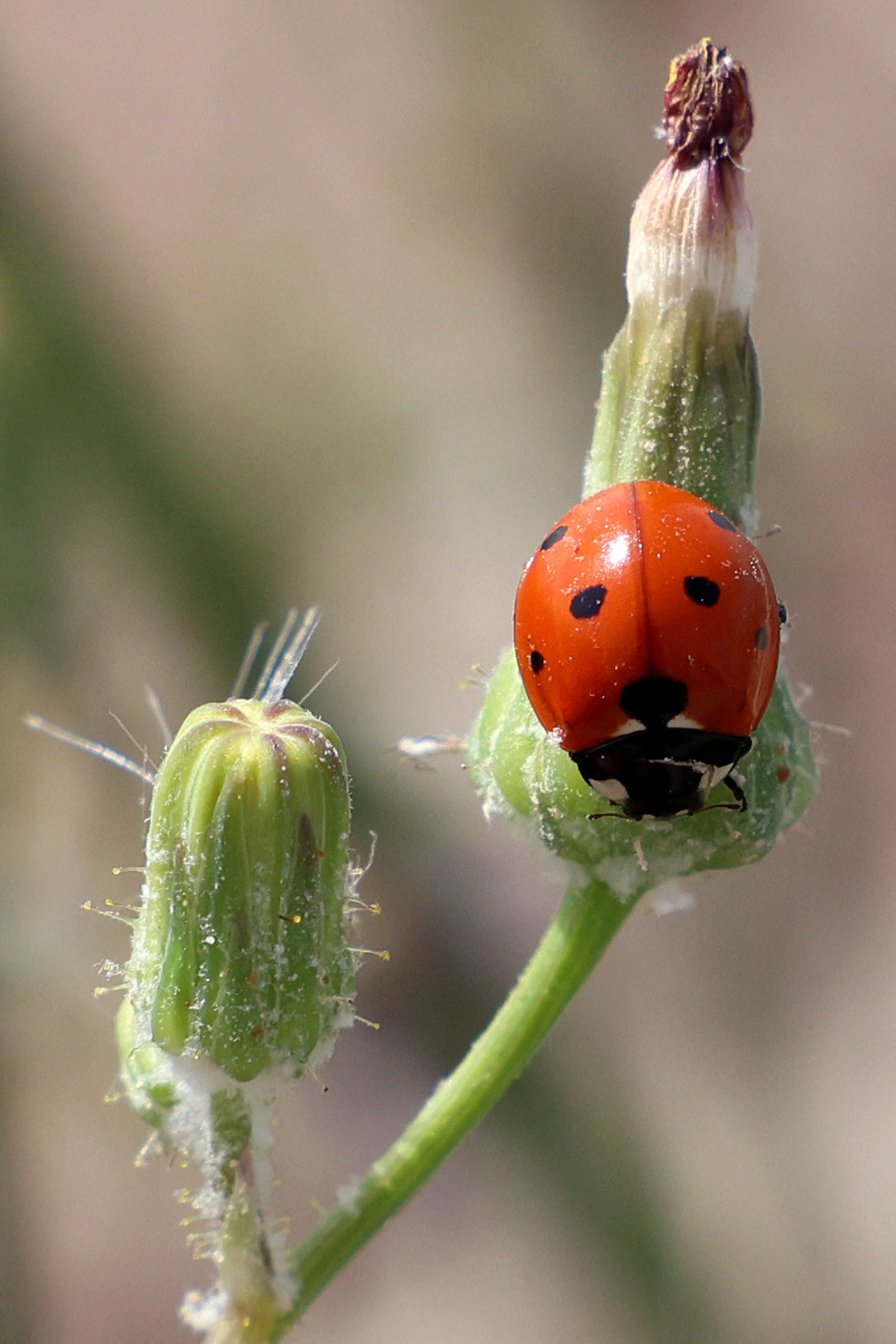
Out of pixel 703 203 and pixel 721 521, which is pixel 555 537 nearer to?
pixel 721 521

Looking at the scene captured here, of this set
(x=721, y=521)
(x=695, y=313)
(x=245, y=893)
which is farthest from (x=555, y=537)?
(x=245, y=893)

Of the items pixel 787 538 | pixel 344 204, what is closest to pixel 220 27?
pixel 344 204

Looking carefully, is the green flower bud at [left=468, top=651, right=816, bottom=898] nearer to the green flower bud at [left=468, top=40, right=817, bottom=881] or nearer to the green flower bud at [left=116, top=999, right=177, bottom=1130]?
the green flower bud at [left=468, top=40, right=817, bottom=881]

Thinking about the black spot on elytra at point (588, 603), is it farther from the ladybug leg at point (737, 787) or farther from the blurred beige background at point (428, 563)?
the blurred beige background at point (428, 563)

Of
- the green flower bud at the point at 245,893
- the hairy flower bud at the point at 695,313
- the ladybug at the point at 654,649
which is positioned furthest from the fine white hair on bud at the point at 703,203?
the green flower bud at the point at 245,893

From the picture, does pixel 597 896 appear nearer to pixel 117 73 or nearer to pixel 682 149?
pixel 682 149

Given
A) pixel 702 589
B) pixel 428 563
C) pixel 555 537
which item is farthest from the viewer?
pixel 428 563

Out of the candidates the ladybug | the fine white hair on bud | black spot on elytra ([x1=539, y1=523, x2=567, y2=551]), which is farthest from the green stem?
the fine white hair on bud
